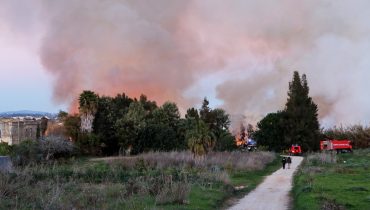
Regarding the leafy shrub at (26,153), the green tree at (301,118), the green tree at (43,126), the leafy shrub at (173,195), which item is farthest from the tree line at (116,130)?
the leafy shrub at (173,195)

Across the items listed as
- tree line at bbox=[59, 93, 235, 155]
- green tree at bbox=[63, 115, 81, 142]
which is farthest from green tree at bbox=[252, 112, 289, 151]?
green tree at bbox=[63, 115, 81, 142]

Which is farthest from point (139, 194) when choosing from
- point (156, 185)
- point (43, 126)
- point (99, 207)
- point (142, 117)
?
point (43, 126)

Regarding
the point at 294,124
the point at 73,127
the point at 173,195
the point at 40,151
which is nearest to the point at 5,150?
the point at 40,151

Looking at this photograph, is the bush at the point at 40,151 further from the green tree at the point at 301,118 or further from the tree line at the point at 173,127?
the green tree at the point at 301,118

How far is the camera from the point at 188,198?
23.2 m

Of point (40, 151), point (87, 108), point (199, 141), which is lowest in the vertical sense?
point (40, 151)

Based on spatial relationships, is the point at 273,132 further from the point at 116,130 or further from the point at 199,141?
the point at 199,141

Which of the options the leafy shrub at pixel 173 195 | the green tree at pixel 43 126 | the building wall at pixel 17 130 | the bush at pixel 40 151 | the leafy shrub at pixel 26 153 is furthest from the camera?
the green tree at pixel 43 126

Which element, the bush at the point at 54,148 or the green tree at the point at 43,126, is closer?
the bush at the point at 54,148

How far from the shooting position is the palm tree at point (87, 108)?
3339 inches

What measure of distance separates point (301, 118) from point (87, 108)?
153 feet

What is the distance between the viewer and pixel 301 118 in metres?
108

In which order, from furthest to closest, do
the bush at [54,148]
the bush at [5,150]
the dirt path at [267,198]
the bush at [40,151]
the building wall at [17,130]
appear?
1. the building wall at [17,130]
2. the bush at [5,150]
3. the bush at [54,148]
4. the bush at [40,151]
5. the dirt path at [267,198]

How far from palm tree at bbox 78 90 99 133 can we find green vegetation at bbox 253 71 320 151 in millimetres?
43589
